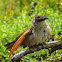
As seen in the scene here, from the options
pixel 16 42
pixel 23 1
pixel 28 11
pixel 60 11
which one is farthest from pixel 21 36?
pixel 23 1

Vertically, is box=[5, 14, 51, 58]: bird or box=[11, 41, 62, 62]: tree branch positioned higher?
box=[5, 14, 51, 58]: bird

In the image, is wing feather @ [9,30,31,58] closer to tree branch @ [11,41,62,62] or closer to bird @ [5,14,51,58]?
bird @ [5,14,51,58]

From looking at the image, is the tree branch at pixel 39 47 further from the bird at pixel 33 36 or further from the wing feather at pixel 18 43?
the wing feather at pixel 18 43

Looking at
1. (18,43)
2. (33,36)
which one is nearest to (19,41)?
(18,43)

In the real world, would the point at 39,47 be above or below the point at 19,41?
below

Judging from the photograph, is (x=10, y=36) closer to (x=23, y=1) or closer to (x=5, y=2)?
(x=23, y=1)

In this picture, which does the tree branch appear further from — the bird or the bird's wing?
the bird's wing

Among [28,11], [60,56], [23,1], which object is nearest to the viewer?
[60,56]

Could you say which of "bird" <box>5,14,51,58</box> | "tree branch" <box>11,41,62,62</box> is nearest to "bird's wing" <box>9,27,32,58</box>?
"bird" <box>5,14,51,58</box>

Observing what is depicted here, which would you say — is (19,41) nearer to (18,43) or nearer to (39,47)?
(18,43)

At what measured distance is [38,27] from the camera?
353 centimetres

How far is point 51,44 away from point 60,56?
44 centimetres

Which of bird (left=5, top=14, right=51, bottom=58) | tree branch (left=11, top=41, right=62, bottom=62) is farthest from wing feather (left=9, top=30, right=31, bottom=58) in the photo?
tree branch (left=11, top=41, right=62, bottom=62)

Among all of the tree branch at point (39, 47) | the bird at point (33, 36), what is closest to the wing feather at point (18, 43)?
the bird at point (33, 36)
